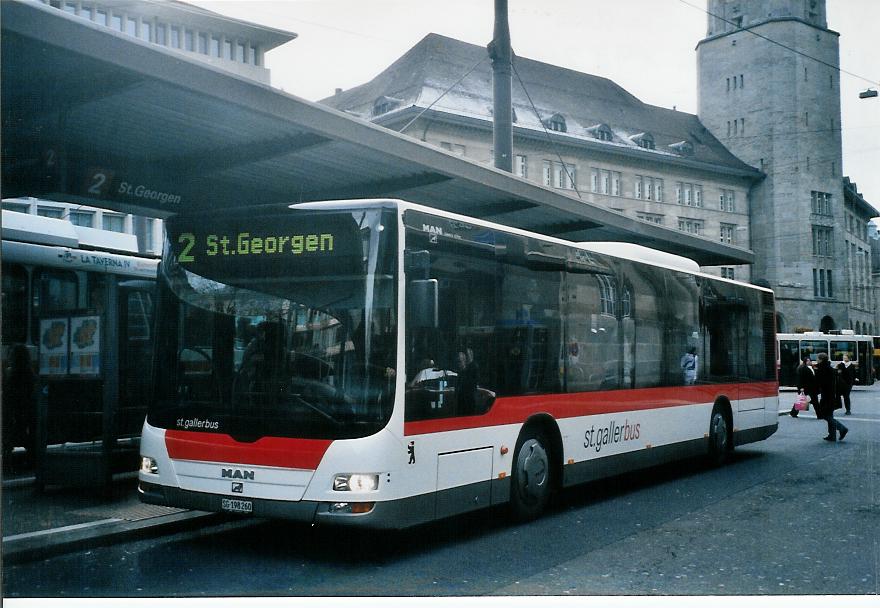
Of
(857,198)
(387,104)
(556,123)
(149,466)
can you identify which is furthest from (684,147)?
(149,466)

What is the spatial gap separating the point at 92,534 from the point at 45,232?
17.1ft

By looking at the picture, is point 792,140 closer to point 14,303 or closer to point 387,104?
point 14,303

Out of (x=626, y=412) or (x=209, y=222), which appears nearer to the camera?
(x=209, y=222)

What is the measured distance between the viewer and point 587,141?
4897cm

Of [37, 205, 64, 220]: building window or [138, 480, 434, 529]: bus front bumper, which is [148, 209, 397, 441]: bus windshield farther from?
[37, 205, 64, 220]: building window

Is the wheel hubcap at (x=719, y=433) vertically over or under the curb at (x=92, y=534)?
over

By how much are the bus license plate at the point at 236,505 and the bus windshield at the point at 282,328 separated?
1.51 feet

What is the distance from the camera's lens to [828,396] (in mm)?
17625

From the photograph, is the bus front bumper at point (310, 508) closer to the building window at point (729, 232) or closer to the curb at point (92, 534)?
the curb at point (92, 534)

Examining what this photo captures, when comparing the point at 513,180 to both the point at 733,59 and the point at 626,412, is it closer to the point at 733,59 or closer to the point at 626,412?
the point at 626,412

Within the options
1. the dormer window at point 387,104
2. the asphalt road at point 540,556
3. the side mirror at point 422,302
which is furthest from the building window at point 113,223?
the side mirror at point 422,302

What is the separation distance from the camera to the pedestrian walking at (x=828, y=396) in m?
17.5

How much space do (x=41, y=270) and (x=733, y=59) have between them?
1014 cm

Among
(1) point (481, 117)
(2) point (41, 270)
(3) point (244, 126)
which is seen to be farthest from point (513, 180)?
(1) point (481, 117)
